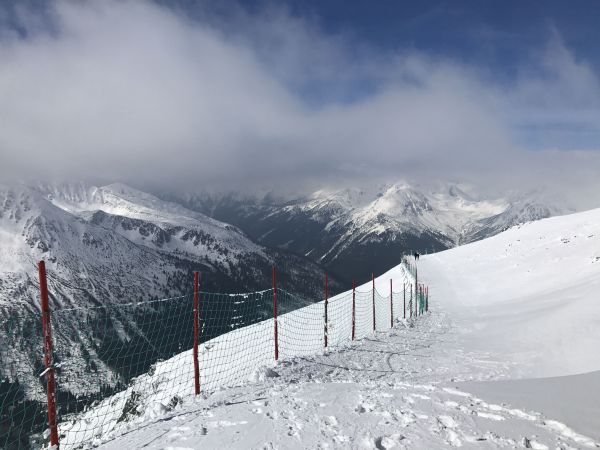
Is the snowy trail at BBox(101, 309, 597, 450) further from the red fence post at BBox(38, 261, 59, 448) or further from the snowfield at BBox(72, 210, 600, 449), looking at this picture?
the red fence post at BBox(38, 261, 59, 448)

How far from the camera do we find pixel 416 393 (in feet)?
30.6

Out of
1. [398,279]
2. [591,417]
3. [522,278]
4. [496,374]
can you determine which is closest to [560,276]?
[522,278]

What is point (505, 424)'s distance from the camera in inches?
288

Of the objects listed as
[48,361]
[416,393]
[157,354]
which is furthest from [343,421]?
[157,354]

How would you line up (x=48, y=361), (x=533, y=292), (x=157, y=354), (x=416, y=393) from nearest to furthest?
1. (x=48, y=361)
2. (x=416, y=393)
3. (x=157, y=354)
4. (x=533, y=292)

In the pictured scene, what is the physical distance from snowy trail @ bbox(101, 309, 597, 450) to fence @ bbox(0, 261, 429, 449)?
4.39 feet

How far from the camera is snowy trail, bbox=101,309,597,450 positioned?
22.0ft

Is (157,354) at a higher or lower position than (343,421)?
lower

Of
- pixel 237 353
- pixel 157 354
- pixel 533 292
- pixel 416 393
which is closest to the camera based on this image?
pixel 416 393

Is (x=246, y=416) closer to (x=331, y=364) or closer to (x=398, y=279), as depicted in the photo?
(x=331, y=364)

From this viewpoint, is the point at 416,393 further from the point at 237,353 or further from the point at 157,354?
the point at 157,354

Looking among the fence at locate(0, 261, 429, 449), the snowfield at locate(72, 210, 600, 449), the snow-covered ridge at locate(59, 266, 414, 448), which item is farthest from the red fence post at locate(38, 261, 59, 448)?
the snow-covered ridge at locate(59, 266, 414, 448)

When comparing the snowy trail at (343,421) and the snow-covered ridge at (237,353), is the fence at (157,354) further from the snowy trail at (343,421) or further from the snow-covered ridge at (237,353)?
the snowy trail at (343,421)

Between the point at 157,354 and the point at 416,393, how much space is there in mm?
A: 20957
